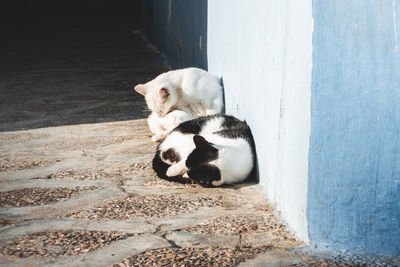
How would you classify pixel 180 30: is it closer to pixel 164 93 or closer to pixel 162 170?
pixel 164 93

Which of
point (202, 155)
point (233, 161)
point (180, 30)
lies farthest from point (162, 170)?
point (180, 30)

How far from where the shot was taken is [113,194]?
297 cm

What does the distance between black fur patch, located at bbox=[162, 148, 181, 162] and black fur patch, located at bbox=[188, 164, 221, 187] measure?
0.27 metres

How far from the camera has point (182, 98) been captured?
4.09m

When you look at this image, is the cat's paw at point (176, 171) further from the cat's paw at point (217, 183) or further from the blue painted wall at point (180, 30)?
the blue painted wall at point (180, 30)

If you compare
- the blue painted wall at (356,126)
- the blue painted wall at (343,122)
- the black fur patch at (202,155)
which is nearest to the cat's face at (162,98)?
the black fur patch at (202,155)

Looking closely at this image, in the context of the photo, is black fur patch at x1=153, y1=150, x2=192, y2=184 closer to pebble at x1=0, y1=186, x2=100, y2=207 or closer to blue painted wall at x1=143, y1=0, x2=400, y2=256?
pebble at x1=0, y1=186, x2=100, y2=207

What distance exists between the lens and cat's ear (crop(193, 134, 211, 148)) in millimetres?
3027

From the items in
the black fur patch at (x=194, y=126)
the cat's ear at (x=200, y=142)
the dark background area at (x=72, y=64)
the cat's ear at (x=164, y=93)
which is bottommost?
the dark background area at (x=72, y=64)

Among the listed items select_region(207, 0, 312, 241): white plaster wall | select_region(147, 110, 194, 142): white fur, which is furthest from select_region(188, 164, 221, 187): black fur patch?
select_region(147, 110, 194, 142): white fur

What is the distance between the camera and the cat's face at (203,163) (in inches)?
120

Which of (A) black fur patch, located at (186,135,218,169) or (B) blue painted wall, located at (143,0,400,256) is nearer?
(B) blue painted wall, located at (143,0,400,256)

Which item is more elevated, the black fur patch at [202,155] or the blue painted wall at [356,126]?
the blue painted wall at [356,126]

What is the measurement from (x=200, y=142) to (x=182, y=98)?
3.61 ft
